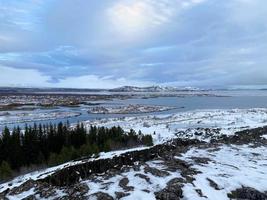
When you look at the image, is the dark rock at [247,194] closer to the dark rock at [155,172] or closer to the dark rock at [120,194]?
the dark rock at [155,172]

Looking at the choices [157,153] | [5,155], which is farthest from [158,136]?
[157,153]

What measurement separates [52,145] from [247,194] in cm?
2805

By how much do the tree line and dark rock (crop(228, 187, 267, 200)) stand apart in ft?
54.7

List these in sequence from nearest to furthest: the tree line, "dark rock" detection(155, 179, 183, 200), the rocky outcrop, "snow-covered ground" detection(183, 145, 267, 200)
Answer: "dark rock" detection(155, 179, 183, 200)
"snow-covered ground" detection(183, 145, 267, 200)
the rocky outcrop
the tree line

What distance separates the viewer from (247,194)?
46.1ft

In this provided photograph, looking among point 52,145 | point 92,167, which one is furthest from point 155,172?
point 52,145

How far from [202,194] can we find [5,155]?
25001 millimetres

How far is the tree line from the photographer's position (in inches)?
1230

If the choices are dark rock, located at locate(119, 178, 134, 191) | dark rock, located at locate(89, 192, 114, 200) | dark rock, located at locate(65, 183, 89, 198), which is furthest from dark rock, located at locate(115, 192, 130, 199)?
dark rock, located at locate(65, 183, 89, 198)

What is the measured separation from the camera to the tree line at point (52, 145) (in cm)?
3125

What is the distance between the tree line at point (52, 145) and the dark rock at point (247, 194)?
657 inches

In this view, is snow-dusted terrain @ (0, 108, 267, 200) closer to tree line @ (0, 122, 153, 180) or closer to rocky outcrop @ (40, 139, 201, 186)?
rocky outcrop @ (40, 139, 201, 186)

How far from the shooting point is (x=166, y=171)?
16.1m

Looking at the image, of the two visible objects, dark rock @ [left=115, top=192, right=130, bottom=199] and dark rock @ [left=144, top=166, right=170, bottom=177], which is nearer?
dark rock @ [left=115, top=192, right=130, bottom=199]
